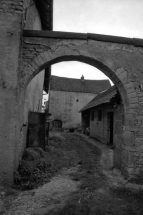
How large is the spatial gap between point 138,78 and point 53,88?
19.7 m

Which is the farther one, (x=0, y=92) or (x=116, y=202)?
(x=0, y=92)

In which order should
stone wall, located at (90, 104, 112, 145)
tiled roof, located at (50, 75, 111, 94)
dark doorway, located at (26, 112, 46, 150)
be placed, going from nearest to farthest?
dark doorway, located at (26, 112, 46, 150), stone wall, located at (90, 104, 112, 145), tiled roof, located at (50, 75, 111, 94)

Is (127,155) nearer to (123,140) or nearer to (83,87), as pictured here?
(123,140)

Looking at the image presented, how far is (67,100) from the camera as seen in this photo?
24078mm

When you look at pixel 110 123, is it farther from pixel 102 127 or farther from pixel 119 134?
pixel 119 134

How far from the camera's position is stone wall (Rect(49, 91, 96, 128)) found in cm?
2352

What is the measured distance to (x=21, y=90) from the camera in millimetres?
4324

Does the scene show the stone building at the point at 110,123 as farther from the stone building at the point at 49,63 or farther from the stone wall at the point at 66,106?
the stone wall at the point at 66,106

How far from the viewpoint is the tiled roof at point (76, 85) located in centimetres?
2438

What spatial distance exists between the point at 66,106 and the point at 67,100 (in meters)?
0.90

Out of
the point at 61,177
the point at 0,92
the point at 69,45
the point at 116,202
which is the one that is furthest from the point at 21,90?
the point at 116,202

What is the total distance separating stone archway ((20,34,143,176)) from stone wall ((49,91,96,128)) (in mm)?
18846

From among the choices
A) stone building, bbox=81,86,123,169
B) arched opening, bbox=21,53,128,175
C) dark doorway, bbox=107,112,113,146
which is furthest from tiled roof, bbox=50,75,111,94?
arched opening, bbox=21,53,128,175

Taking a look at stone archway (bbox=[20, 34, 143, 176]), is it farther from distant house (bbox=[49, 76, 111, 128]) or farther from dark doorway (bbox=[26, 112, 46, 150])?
distant house (bbox=[49, 76, 111, 128])
